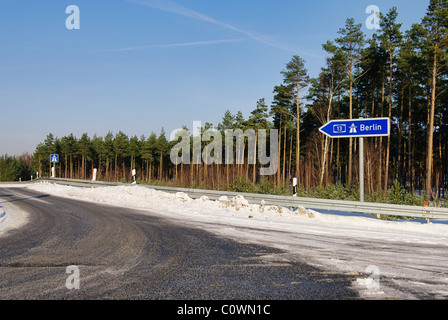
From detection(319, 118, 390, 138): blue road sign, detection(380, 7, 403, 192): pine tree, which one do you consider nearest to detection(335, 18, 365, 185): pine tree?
detection(380, 7, 403, 192): pine tree

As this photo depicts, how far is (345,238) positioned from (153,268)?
5118 millimetres

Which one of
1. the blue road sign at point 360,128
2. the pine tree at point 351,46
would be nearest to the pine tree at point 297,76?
the pine tree at point 351,46

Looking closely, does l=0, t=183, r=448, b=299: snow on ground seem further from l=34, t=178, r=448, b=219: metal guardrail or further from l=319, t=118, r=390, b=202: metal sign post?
l=319, t=118, r=390, b=202: metal sign post

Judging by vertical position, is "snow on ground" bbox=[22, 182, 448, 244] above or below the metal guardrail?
below

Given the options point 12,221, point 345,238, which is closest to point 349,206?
point 345,238

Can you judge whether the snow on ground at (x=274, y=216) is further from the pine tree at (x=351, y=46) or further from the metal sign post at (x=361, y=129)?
the pine tree at (x=351, y=46)

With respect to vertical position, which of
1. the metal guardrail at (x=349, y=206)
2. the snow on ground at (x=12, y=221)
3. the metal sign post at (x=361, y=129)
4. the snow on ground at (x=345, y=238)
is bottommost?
the snow on ground at (x=12, y=221)

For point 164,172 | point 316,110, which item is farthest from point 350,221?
point 164,172

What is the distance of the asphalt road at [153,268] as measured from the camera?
404 centimetres

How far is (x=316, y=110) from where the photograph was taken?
42.5 meters

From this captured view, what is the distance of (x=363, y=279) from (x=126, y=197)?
14.2 meters

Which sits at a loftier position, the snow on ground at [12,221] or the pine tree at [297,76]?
the pine tree at [297,76]

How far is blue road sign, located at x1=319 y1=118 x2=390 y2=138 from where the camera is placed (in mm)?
11938

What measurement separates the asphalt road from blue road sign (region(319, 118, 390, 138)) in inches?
303
